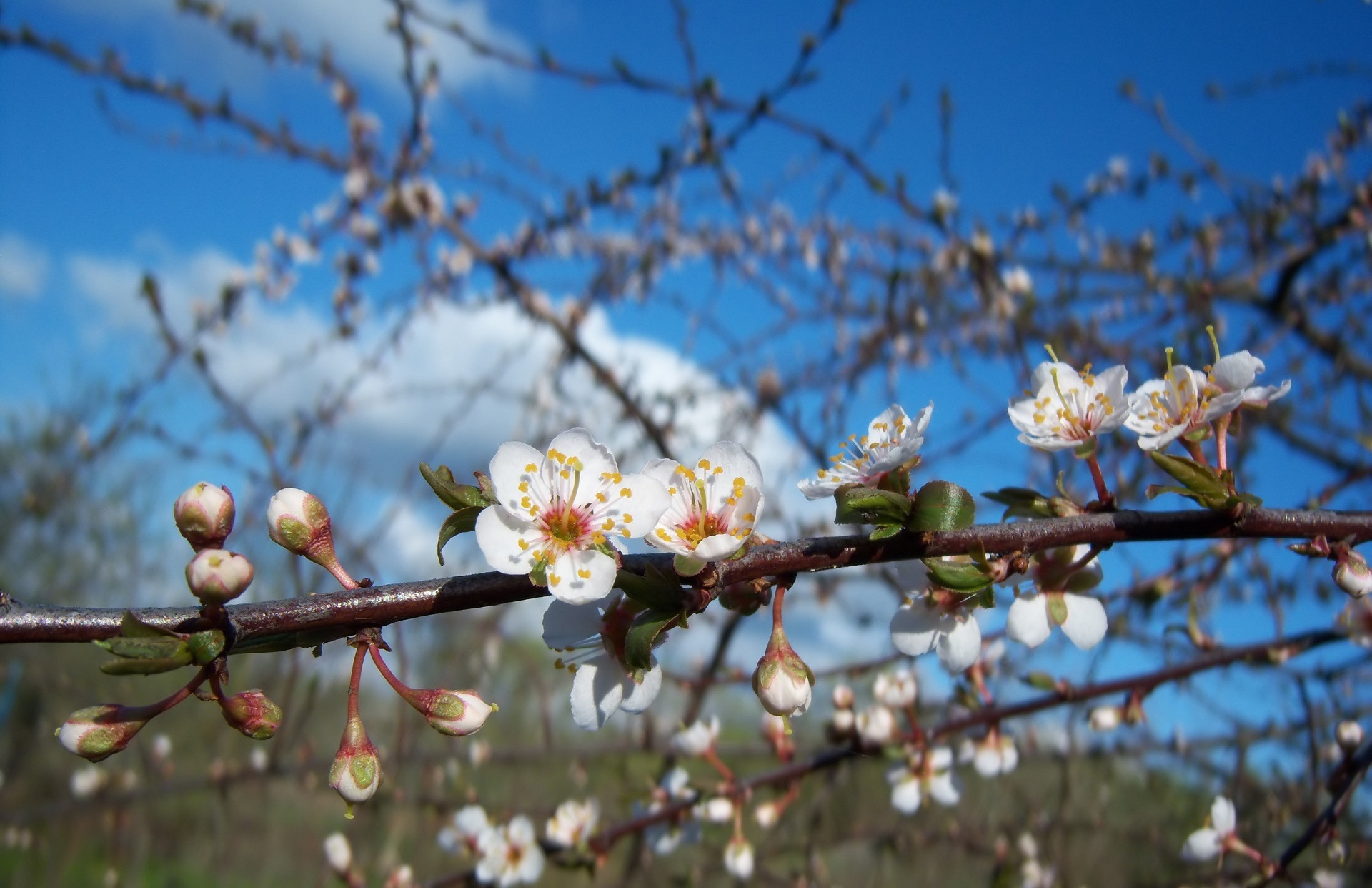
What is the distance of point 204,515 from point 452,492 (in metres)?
0.25

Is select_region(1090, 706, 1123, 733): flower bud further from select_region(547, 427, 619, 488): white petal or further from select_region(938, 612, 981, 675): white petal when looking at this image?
select_region(547, 427, 619, 488): white petal

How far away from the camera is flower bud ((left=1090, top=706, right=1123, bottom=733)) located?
186 cm

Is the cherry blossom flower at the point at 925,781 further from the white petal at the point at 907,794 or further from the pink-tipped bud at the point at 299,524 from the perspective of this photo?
the pink-tipped bud at the point at 299,524

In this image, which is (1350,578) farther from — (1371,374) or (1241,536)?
(1371,374)

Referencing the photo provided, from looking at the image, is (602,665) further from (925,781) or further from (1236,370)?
(925,781)

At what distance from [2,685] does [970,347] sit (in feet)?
26.4

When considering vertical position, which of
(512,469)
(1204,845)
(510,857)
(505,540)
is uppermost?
(512,469)

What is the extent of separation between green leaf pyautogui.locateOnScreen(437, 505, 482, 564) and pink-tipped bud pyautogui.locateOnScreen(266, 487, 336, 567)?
5.5 inches

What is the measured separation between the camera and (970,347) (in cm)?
493

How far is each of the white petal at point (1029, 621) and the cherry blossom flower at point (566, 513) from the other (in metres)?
0.50

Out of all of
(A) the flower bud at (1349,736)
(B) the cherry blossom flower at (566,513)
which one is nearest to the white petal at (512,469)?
(B) the cherry blossom flower at (566,513)

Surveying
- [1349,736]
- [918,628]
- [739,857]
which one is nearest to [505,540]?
[918,628]

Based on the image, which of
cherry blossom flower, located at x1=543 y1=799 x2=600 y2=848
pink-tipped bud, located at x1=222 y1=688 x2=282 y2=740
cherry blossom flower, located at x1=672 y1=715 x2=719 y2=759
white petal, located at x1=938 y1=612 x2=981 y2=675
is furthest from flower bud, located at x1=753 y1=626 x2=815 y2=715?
cherry blossom flower, located at x1=543 y1=799 x2=600 y2=848

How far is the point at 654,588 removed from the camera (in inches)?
36.6
